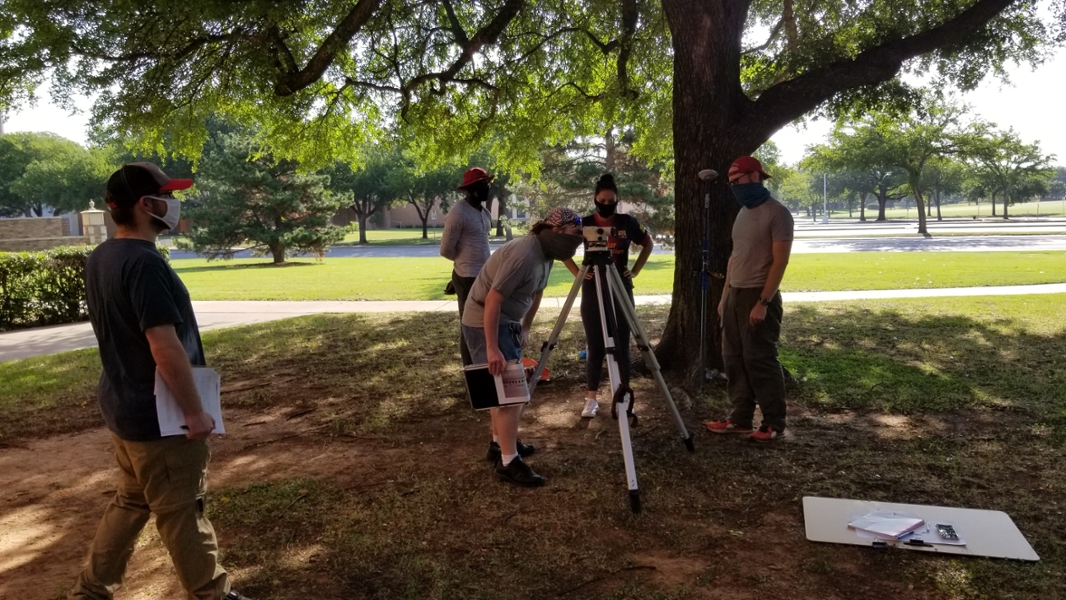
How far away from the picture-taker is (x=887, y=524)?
3.77 m

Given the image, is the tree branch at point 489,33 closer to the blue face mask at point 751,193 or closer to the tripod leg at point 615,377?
the blue face mask at point 751,193

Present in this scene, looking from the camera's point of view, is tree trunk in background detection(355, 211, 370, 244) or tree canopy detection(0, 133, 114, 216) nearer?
tree trunk in background detection(355, 211, 370, 244)

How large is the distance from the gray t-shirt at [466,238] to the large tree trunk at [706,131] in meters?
1.89

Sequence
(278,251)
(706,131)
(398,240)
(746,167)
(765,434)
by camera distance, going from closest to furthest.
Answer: (746,167)
(765,434)
(706,131)
(278,251)
(398,240)

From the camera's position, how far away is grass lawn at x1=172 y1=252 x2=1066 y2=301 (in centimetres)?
1540

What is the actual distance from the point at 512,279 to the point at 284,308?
35.9 feet

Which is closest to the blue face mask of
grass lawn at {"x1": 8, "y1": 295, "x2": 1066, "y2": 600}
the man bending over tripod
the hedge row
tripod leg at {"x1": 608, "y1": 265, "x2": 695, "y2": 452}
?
tripod leg at {"x1": 608, "y1": 265, "x2": 695, "y2": 452}

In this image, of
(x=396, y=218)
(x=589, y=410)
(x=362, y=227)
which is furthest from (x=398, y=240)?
(x=589, y=410)

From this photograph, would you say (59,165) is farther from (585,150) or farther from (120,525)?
(120,525)

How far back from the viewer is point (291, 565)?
3.62 metres

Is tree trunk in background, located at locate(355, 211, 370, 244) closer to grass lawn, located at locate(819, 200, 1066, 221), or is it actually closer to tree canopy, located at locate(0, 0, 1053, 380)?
tree canopy, located at locate(0, 0, 1053, 380)

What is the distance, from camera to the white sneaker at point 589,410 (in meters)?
5.91

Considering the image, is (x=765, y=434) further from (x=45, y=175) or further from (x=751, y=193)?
(x=45, y=175)

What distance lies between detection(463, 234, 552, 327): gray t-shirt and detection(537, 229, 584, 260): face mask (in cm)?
4
